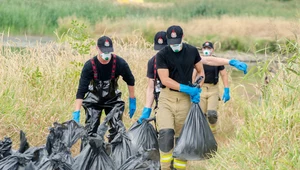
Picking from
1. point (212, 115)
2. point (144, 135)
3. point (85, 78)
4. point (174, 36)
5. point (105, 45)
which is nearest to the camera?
point (174, 36)

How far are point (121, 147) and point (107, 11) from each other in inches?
975

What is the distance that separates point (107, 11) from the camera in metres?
31.2

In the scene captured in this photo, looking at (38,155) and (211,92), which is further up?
(38,155)

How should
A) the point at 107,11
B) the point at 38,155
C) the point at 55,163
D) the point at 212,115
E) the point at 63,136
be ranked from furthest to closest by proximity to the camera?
the point at 107,11 < the point at 212,115 < the point at 63,136 < the point at 38,155 < the point at 55,163

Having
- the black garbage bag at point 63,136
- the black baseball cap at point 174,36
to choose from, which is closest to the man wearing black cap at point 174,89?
the black baseball cap at point 174,36

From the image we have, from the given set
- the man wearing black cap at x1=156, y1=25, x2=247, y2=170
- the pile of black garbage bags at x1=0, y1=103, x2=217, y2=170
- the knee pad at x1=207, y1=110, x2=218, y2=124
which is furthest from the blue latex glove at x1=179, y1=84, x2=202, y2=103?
the knee pad at x1=207, y1=110, x2=218, y2=124

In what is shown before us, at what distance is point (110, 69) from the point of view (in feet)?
24.2

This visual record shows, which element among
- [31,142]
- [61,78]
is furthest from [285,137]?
[61,78]

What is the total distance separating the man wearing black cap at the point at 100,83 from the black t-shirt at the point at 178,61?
0.64 m

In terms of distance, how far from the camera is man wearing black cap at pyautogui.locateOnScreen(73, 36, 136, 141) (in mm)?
7273

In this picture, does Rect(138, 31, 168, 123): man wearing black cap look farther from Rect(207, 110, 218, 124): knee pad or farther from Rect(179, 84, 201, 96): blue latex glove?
Rect(207, 110, 218, 124): knee pad

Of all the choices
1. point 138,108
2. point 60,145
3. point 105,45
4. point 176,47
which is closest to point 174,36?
point 176,47

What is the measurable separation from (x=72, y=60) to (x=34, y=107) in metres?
2.34

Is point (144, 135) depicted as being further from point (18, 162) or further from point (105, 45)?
point (18, 162)
